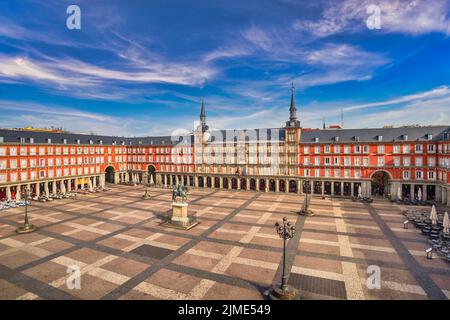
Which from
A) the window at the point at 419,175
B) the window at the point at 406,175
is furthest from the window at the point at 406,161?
the window at the point at 419,175

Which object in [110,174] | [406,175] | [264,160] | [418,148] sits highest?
Answer: [418,148]

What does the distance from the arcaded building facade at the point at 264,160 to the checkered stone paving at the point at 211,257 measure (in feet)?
57.3

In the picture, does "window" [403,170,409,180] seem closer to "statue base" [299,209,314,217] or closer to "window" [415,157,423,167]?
"window" [415,157,423,167]

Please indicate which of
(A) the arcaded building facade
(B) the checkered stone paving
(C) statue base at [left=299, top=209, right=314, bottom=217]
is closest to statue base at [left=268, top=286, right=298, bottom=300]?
(B) the checkered stone paving

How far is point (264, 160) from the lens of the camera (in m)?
61.9

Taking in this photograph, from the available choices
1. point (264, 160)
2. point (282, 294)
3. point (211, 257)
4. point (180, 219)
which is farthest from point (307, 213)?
point (264, 160)

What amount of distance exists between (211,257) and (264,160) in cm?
4232

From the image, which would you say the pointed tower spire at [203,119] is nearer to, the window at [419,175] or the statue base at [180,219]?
the statue base at [180,219]

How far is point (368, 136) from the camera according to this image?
5438 centimetres

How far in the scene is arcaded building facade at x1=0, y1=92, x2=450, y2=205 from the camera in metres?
50.2

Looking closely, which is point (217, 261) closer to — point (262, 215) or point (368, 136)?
point (262, 215)

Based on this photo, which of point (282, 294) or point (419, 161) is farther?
point (419, 161)

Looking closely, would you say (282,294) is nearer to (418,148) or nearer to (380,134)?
(380,134)
